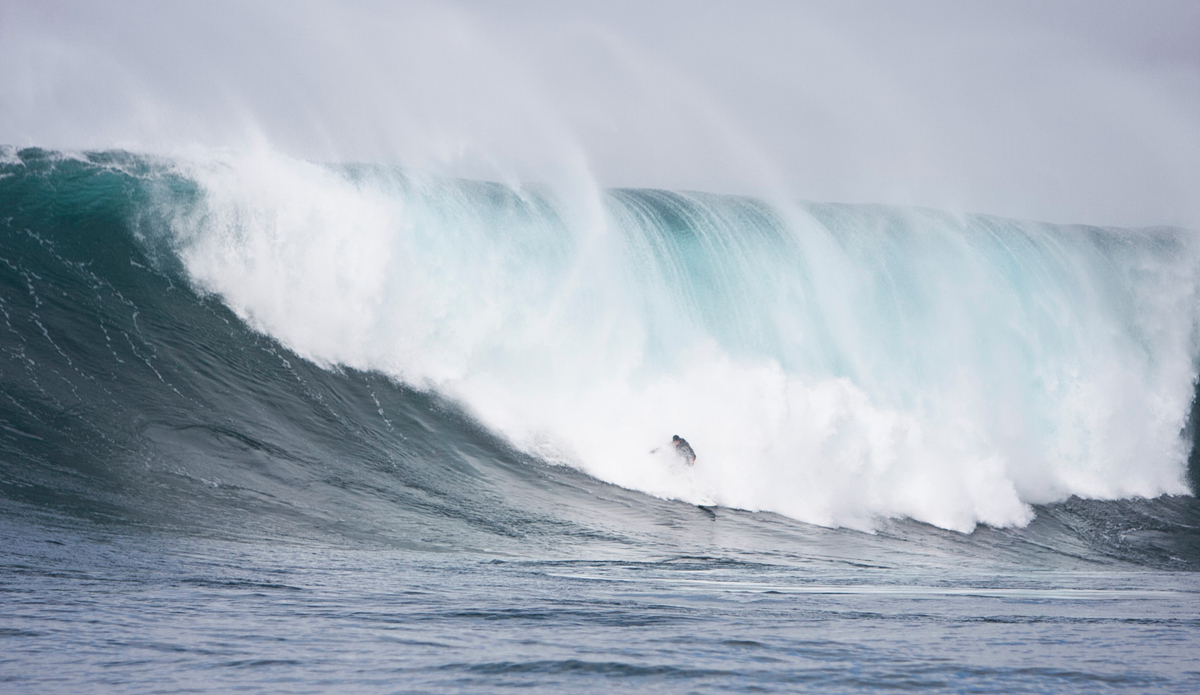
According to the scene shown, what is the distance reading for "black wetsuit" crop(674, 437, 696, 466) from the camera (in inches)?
443

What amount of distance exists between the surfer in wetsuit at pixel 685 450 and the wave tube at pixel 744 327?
0.19 metres


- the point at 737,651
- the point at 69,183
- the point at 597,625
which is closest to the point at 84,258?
the point at 69,183

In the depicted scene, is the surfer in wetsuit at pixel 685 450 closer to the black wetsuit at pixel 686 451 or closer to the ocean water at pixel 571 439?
the black wetsuit at pixel 686 451

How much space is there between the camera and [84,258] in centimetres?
1096

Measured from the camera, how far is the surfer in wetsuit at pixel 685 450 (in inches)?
443

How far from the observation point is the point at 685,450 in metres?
11.3

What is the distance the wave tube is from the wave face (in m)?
0.05

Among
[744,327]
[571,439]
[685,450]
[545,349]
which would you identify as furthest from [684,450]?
[744,327]

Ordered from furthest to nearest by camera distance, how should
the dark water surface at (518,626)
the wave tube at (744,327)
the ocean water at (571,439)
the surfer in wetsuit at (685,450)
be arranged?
the wave tube at (744,327)
the surfer in wetsuit at (685,450)
the ocean water at (571,439)
the dark water surface at (518,626)

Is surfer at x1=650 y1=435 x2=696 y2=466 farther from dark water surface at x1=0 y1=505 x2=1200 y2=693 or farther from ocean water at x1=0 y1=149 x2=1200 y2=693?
dark water surface at x1=0 y1=505 x2=1200 y2=693

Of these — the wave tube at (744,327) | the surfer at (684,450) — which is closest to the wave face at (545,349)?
the wave tube at (744,327)

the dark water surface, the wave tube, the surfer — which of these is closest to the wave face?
the wave tube

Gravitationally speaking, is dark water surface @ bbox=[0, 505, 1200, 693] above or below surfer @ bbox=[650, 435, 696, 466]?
below

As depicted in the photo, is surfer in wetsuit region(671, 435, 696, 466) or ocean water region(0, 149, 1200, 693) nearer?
ocean water region(0, 149, 1200, 693)
